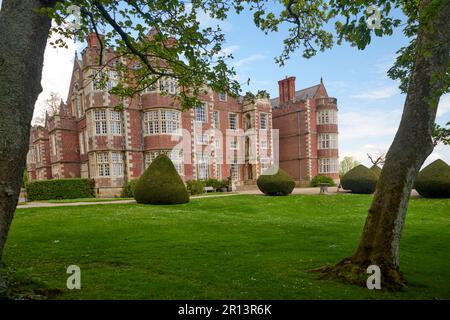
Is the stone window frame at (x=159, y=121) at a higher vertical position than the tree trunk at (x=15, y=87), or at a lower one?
higher

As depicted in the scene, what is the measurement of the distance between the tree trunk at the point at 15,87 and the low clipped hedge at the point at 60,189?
26.4 m

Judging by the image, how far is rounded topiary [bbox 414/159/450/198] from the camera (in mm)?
21953

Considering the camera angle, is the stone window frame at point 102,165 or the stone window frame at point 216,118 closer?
the stone window frame at point 102,165

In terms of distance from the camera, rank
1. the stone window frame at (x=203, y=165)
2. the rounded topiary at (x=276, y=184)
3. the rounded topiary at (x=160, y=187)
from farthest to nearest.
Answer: the stone window frame at (x=203, y=165), the rounded topiary at (x=276, y=184), the rounded topiary at (x=160, y=187)

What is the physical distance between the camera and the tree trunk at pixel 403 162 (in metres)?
5.90

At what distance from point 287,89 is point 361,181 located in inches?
867

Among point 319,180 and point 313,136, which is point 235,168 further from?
point 313,136

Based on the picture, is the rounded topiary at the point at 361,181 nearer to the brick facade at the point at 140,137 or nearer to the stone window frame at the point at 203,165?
the brick facade at the point at 140,137

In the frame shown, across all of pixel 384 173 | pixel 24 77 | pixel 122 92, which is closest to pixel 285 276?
pixel 384 173

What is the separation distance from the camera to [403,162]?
19.6ft

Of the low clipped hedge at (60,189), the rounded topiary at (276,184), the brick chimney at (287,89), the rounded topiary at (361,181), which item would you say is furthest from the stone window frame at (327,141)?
the low clipped hedge at (60,189)

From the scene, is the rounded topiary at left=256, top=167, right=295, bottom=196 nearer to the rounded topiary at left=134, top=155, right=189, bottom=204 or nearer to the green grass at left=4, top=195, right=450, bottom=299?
the rounded topiary at left=134, top=155, right=189, bottom=204

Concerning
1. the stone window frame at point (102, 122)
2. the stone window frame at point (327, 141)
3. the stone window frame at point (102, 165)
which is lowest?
the stone window frame at point (102, 165)

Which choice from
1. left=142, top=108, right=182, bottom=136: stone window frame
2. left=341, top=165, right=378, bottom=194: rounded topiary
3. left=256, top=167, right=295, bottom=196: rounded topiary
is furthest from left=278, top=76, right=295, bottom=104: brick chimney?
left=256, top=167, right=295, bottom=196: rounded topiary
